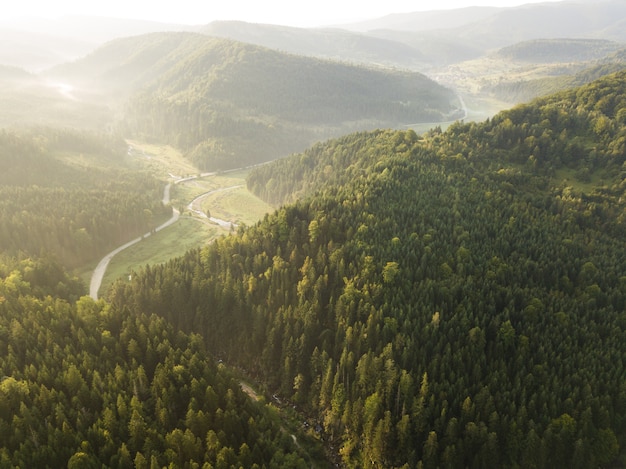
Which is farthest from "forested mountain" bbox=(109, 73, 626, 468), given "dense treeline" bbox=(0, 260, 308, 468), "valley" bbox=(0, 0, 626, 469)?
"dense treeline" bbox=(0, 260, 308, 468)

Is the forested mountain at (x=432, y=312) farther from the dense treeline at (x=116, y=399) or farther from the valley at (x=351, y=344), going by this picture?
the dense treeline at (x=116, y=399)

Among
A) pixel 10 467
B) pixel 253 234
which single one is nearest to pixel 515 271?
pixel 253 234

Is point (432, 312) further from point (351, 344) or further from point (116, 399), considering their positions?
point (116, 399)

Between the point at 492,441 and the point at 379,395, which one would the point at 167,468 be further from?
the point at 492,441

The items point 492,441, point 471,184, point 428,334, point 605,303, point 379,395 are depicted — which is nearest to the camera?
point 492,441

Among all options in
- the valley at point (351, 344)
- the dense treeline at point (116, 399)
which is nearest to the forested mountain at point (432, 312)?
the valley at point (351, 344)

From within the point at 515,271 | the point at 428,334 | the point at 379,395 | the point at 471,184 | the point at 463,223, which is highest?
the point at 471,184
